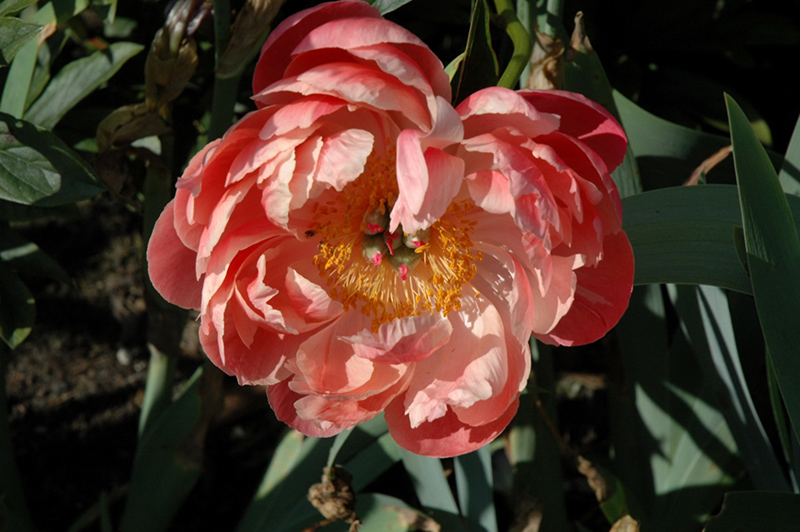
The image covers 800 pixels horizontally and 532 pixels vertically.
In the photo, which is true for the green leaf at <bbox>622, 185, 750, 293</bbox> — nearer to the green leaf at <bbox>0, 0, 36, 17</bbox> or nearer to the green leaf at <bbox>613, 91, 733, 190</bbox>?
the green leaf at <bbox>613, 91, 733, 190</bbox>

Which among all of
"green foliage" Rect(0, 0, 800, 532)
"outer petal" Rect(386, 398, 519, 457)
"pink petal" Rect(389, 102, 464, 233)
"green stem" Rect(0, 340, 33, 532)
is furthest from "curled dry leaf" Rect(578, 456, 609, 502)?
"green stem" Rect(0, 340, 33, 532)

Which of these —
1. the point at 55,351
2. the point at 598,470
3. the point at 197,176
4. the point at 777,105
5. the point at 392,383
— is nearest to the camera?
the point at 197,176

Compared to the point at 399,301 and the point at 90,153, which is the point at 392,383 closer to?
the point at 399,301

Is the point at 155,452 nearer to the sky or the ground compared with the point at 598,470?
nearer to the ground

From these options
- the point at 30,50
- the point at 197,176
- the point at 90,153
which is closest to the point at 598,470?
the point at 197,176

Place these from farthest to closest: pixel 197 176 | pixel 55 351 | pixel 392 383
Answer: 1. pixel 55 351
2. pixel 392 383
3. pixel 197 176

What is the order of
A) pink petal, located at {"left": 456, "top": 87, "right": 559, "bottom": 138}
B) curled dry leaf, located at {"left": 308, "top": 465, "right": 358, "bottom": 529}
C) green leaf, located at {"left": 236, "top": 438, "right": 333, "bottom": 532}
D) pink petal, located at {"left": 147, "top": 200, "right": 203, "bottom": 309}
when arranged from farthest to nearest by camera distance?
green leaf, located at {"left": 236, "top": 438, "right": 333, "bottom": 532}
curled dry leaf, located at {"left": 308, "top": 465, "right": 358, "bottom": 529}
pink petal, located at {"left": 147, "top": 200, "right": 203, "bottom": 309}
pink petal, located at {"left": 456, "top": 87, "right": 559, "bottom": 138}

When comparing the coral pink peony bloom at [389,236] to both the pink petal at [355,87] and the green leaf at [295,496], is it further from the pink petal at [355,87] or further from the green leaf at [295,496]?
the green leaf at [295,496]
